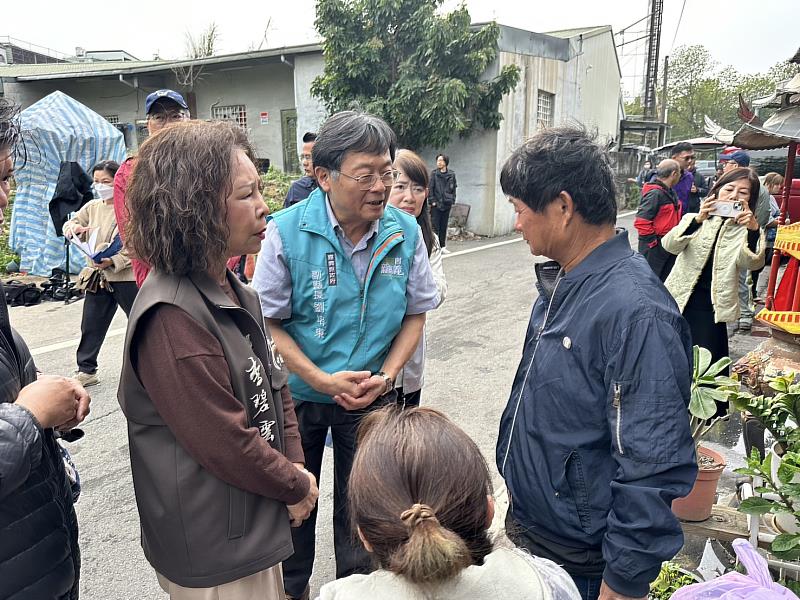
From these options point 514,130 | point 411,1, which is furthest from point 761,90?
point 411,1

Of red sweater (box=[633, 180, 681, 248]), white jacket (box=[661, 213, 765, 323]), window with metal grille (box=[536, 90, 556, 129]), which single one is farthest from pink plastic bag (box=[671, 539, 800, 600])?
window with metal grille (box=[536, 90, 556, 129])

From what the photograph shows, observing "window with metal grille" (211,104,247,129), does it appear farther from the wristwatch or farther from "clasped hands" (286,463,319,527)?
"clasped hands" (286,463,319,527)

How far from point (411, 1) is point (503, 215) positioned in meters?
4.98

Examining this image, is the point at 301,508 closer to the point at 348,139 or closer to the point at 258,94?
the point at 348,139

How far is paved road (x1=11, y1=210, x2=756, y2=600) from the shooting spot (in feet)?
9.07

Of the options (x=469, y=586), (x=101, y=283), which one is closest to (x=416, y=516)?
(x=469, y=586)

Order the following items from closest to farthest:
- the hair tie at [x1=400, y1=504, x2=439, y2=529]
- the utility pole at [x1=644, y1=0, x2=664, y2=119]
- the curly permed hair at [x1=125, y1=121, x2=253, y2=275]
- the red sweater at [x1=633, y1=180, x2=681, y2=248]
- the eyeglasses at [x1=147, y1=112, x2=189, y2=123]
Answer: the hair tie at [x1=400, y1=504, x2=439, y2=529] < the curly permed hair at [x1=125, y1=121, x2=253, y2=275] < the eyeglasses at [x1=147, y1=112, x2=189, y2=123] < the red sweater at [x1=633, y1=180, x2=681, y2=248] < the utility pole at [x1=644, y1=0, x2=664, y2=119]

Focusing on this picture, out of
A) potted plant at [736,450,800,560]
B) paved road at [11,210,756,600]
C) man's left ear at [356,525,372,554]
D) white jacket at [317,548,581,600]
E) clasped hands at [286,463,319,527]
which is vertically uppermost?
man's left ear at [356,525,372,554]

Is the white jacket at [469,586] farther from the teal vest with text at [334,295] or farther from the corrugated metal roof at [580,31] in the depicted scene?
the corrugated metal roof at [580,31]

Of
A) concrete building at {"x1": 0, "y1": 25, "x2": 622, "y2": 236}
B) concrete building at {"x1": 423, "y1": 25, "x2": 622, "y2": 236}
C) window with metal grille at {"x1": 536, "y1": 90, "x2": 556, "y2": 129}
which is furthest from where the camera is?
window with metal grille at {"x1": 536, "y1": 90, "x2": 556, "y2": 129}

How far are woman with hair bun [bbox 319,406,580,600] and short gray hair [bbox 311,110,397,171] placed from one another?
1260mm

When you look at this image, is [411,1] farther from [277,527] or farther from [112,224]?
[277,527]

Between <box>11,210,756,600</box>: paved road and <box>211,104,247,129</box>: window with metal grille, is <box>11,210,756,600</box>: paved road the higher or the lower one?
the lower one

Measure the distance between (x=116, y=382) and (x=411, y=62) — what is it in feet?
31.5
